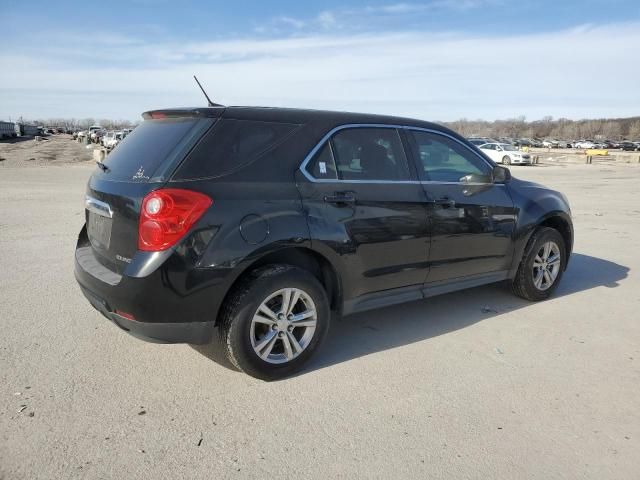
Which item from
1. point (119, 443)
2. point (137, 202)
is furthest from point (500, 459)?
point (137, 202)

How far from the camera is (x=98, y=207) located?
11.8ft

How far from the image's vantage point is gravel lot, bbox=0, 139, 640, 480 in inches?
107

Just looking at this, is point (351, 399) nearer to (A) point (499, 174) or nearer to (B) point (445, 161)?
(B) point (445, 161)

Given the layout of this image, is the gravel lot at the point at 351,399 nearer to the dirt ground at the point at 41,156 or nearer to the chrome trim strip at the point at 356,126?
the chrome trim strip at the point at 356,126

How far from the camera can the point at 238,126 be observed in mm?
3475

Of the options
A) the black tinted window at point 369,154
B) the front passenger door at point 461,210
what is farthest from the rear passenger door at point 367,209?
the front passenger door at point 461,210

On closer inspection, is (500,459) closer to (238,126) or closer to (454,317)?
(454,317)

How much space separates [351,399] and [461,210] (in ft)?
6.40

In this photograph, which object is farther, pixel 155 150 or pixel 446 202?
pixel 446 202

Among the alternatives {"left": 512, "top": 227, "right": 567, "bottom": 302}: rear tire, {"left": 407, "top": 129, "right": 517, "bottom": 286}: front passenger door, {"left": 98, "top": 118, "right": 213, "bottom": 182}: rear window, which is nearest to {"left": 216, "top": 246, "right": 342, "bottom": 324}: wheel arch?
{"left": 98, "top": 118, "right": 213, "bottom": 182}: rear window

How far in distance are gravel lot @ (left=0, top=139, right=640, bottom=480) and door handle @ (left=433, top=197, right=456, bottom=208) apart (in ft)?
3.42

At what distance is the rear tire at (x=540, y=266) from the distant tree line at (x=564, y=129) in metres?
138

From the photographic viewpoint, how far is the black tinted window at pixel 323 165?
366 cm

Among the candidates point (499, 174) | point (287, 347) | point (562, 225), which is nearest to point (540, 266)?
point (562, 225)
